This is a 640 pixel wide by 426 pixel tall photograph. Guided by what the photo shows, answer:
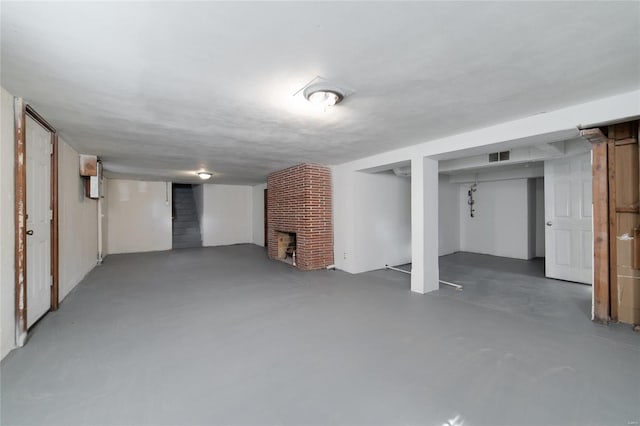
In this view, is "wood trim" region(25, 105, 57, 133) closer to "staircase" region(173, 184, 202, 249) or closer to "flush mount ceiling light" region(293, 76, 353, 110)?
"flush mount ceiling light" region(293, 76, 353, 110)

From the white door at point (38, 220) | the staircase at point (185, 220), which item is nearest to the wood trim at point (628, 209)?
the white door at point (38, 220)

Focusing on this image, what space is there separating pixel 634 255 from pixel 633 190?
0.70 meters

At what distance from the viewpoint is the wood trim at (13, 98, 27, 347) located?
8.15 ft

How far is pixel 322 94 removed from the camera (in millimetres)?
2281

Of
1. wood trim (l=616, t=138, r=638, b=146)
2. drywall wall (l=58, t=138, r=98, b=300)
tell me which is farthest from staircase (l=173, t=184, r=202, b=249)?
wood trim (l=616, t=138, r=638, b=146)

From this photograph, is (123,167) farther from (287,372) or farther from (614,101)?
(614,101)

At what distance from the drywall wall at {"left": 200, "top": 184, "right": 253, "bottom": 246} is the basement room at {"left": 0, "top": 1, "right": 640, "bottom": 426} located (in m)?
4.43

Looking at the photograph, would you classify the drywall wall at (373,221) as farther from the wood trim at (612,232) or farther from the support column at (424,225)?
the wood trim at (612,232)

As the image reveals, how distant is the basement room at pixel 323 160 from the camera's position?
5.24 ft

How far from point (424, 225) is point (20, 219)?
4.71 metres

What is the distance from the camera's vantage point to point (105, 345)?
99.4 inches

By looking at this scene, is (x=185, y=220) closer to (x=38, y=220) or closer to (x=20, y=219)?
(x=38, y=220)

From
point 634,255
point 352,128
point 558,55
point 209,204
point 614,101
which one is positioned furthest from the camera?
point 209,204

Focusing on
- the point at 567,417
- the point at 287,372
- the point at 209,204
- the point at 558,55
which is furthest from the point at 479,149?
the point at 209,204
